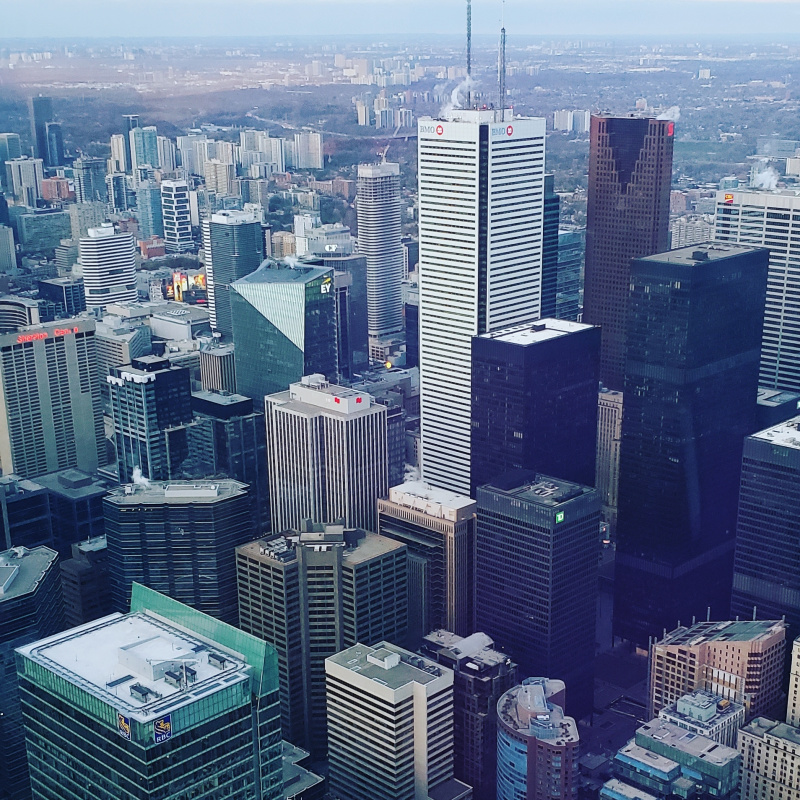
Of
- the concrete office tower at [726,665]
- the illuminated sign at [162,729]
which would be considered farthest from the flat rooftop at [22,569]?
the concrete office tower at [726,665]

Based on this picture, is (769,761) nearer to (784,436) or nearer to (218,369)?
(784,436)

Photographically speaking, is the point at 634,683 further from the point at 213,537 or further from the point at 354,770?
the point at 213,537

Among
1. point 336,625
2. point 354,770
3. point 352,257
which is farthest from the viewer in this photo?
point 352,257

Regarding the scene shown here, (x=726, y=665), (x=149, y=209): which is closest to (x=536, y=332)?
(x=726, y=665)

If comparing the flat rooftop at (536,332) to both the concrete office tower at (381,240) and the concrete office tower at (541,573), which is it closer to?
the concrete office tower at (541,573)

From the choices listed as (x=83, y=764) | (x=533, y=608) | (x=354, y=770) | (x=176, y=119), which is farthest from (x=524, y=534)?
(x=176, y=119)
